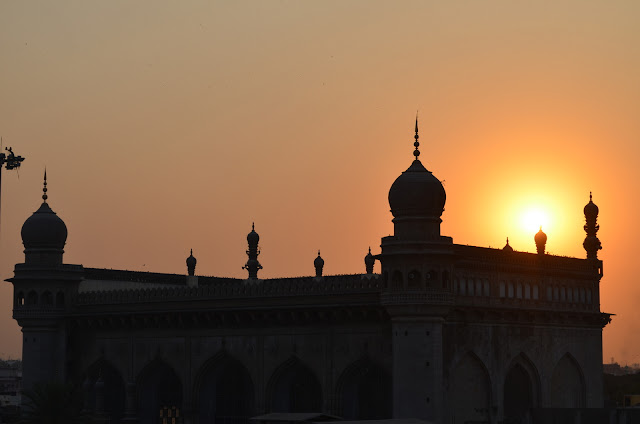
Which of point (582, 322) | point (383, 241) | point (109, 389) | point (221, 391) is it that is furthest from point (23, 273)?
point (582, 322)

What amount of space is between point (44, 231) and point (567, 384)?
3271 cm

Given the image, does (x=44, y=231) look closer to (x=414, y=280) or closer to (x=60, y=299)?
(x=60, y=299)

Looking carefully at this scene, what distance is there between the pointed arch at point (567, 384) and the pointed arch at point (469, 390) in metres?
5.76

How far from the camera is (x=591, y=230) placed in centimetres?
7356

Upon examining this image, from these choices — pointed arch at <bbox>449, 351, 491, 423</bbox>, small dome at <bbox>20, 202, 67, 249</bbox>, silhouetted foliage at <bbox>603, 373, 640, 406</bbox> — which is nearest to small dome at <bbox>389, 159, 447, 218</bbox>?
pointed arch at <bbox>449, 351, 491, 423</bbox>

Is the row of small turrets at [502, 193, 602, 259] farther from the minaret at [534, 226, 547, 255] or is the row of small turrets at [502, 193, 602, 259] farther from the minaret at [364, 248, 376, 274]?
the minaret at [364, 248, 376, 274]

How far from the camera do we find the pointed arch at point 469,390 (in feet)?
204

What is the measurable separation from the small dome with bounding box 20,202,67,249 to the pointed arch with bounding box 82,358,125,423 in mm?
7859

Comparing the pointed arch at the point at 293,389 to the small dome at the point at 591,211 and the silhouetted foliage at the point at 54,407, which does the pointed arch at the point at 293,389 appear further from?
the small dome at the point at 591,211

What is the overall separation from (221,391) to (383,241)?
1665cm

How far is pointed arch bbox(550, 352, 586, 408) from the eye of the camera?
68.5 meters

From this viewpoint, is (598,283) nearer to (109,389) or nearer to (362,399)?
(362,399)

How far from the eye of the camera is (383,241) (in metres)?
61.8

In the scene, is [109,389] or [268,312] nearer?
[268,312]
